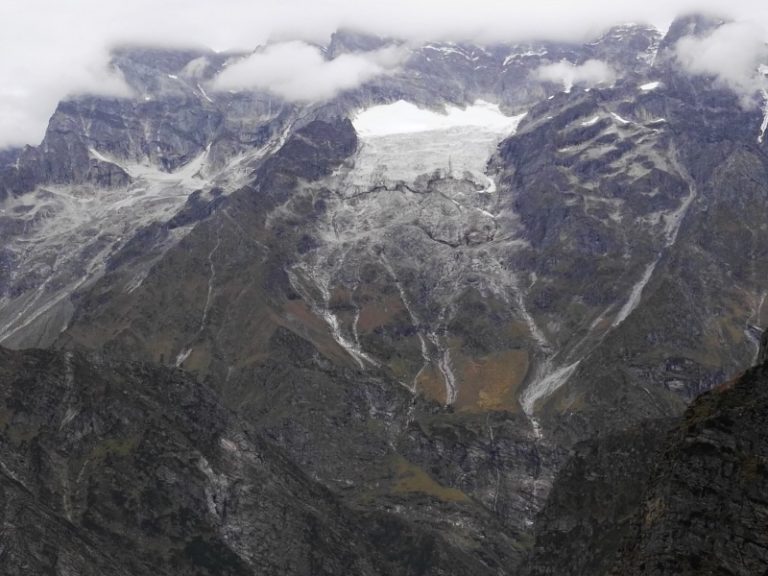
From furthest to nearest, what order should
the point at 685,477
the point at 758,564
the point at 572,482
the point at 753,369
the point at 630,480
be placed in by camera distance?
the point at 572,482 < the point at 630,480 < the point at 753,369 < the point at 685,477 < the point at 758,564

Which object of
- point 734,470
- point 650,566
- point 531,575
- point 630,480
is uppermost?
point 734,470

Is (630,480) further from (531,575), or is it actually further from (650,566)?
(650,566)

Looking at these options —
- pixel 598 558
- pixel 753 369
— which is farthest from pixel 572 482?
pixel 753 369

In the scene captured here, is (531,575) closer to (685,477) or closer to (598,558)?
(598,558)

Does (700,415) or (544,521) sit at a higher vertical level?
(700,415)

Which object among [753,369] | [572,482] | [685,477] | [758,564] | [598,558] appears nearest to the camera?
[758,564]

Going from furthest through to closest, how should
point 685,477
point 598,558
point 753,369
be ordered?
point 598,558, point 753,369, point 685,477

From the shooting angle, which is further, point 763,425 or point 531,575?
point 531,575

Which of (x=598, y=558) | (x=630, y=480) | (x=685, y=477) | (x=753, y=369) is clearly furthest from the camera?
(x=630, y=480)

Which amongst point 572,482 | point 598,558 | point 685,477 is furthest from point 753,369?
point 572,482
